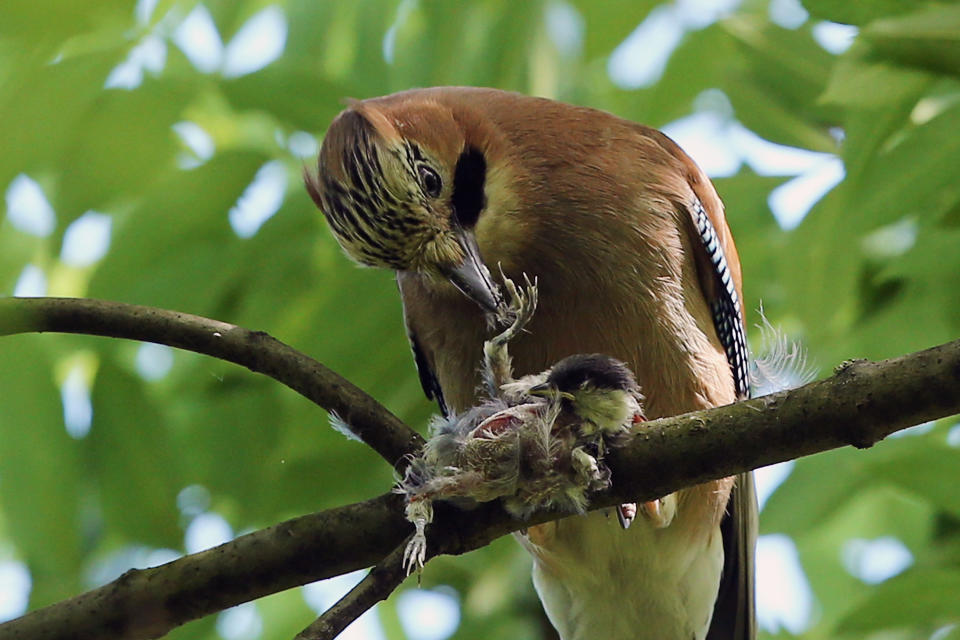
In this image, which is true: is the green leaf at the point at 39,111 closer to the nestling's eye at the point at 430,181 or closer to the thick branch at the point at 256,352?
the thick branch at the point at 256,352

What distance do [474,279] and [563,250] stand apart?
513mm

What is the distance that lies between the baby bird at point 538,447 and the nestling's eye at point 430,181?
1.14m

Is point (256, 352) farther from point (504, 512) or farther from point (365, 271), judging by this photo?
point (365, 271)

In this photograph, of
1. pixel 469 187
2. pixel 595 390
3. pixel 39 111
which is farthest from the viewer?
pixel 469 187

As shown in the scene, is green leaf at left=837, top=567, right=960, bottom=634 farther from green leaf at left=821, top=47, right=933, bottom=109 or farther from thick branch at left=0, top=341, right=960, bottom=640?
green leaf at left=821, top=47, right=933, bottom=109

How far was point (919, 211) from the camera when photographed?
14.4 feet

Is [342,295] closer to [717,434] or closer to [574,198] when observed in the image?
[574,198]

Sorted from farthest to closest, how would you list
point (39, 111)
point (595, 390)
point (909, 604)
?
point (909, 604)
point (595, 390)
point (39, 111)

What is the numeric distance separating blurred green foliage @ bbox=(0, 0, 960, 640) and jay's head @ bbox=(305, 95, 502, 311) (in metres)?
0.48

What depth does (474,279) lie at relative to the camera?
3.98 meters

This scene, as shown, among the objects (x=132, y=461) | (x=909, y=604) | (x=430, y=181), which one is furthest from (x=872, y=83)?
(x=132, y=461)

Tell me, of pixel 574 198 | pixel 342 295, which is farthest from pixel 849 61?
pixel 342 295

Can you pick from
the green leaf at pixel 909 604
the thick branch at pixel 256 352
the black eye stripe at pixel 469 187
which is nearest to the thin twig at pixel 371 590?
the thick branch at pixel 256 352

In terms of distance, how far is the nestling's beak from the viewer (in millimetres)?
3914
